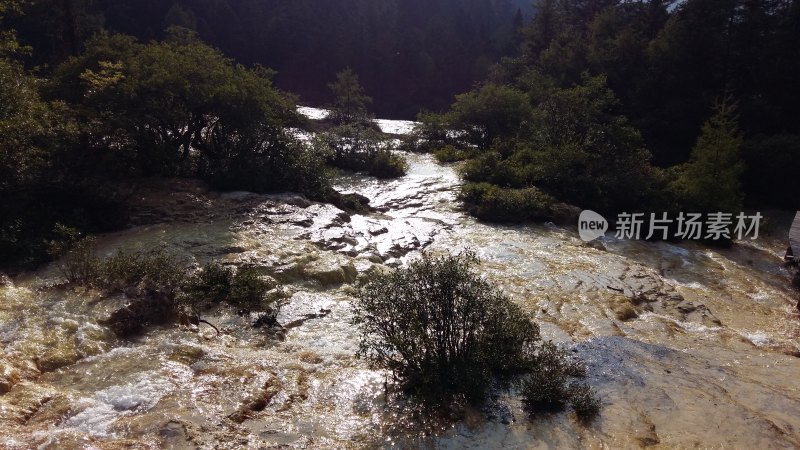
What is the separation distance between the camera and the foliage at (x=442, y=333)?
18.1 ft

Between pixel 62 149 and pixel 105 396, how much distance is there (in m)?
7.25

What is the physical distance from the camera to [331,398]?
546cm

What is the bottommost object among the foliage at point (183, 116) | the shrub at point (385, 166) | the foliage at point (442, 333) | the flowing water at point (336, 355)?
the flowing water at point (336, 355)

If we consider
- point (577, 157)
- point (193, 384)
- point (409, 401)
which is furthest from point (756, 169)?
point (193, 384)

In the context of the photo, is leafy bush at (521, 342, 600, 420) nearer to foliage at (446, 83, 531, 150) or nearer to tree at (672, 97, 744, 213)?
tree at (672, 97, 744, 213)

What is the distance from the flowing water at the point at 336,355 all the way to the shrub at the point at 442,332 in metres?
0.33

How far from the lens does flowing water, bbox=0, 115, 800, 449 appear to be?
15.8 feet

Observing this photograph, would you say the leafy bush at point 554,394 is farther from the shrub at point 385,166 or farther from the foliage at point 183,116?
the shrub at point 385,166

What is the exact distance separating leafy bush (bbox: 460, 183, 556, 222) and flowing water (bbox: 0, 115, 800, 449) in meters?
2.31

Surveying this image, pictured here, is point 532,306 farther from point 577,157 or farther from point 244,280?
point 577,157

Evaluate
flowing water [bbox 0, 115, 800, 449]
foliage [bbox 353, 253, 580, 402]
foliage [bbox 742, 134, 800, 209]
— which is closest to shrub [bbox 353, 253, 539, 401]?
foliage [bbox 353, 253, 580, 402]

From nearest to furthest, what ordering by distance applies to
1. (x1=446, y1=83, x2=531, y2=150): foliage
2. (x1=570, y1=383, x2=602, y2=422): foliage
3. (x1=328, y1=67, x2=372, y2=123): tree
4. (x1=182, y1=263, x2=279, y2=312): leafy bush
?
(x1=570, y1=383, x2=602, y2=422): foliage < (x1=182, y1=263, x2=279, y2=312): leafy bush < (x1=446, y1=83, x2=531, y2=150): foliage < (x1=328, y1=67, x2=372, y2=123): tree

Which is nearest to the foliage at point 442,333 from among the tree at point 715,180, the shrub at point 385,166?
the tree at point 715,180

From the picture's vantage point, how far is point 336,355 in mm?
6516
